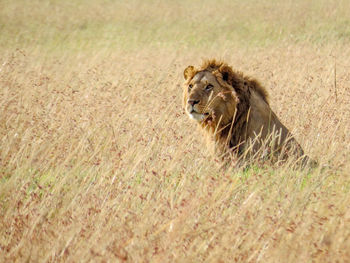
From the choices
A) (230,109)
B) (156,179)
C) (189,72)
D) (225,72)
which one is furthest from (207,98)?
(156,179)

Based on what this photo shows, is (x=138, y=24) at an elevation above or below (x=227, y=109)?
below

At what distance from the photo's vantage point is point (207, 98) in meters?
5.26

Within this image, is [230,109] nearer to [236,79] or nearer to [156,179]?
[236,79]

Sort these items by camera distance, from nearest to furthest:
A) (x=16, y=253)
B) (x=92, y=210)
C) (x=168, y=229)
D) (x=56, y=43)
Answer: (x=16, y=253), (x=168, y=229), (x=92, y=210), (x=56, y=43)

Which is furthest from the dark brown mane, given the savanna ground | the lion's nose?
the savanna ground

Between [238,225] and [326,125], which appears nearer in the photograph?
[238,225]

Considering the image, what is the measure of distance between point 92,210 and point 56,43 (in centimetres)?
1706

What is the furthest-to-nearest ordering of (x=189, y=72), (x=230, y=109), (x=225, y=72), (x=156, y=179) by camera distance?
(x=189, y=72)
(x=225, y=72)
(x=230, y=109)
(x=156, y=179)

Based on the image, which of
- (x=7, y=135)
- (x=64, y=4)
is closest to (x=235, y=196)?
(x=7, y=135)

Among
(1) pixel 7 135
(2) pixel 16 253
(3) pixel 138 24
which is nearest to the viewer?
(2) pixel 16 253

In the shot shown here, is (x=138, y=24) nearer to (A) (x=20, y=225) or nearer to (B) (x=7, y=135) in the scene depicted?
(B) (x=7, y=135)

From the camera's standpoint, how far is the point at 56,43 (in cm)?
1950

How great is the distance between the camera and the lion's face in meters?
5.19

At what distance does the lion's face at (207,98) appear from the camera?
5188mm
